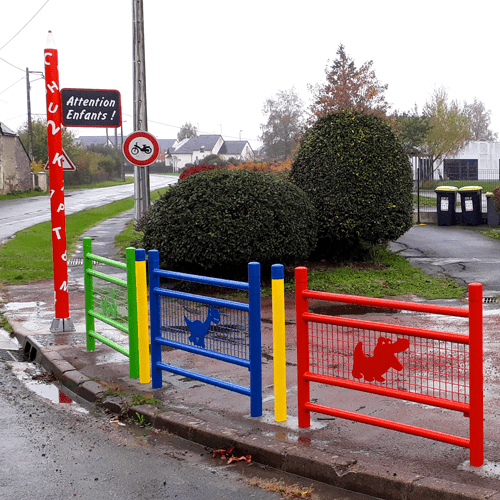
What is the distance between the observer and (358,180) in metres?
12.9

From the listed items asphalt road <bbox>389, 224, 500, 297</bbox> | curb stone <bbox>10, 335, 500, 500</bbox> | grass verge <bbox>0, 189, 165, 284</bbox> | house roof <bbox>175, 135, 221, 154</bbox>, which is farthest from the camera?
house roof <bbox>175, 135, 221, 154</bbox>

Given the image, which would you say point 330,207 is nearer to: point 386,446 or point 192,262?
point 192,262

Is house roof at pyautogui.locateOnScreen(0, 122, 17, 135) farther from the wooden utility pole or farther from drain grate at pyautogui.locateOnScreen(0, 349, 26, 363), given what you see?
drain grate at pyautogui.locateOnScreen(0, 349, 26, 363)

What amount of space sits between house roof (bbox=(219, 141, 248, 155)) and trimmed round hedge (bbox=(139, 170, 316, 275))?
11209cm

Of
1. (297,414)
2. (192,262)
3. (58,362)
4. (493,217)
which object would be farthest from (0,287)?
(493,217)

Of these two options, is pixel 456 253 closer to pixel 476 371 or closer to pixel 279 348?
pixel 279 348

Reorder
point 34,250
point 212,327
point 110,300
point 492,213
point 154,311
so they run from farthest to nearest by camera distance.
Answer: point 492,213, point 34,250, point 110,300, point 154,311, point 212,327

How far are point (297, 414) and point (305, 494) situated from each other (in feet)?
3.85

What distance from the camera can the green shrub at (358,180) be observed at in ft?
42.3

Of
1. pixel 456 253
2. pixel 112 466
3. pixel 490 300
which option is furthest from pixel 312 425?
pixel 456 253

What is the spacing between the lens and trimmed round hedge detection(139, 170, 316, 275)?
1076cm

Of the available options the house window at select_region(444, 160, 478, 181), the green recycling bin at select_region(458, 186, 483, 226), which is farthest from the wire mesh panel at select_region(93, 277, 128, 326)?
the house window at select_region(444, 160, 478, 181)

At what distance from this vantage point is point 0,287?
12281mm

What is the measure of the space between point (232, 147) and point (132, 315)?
400ft
